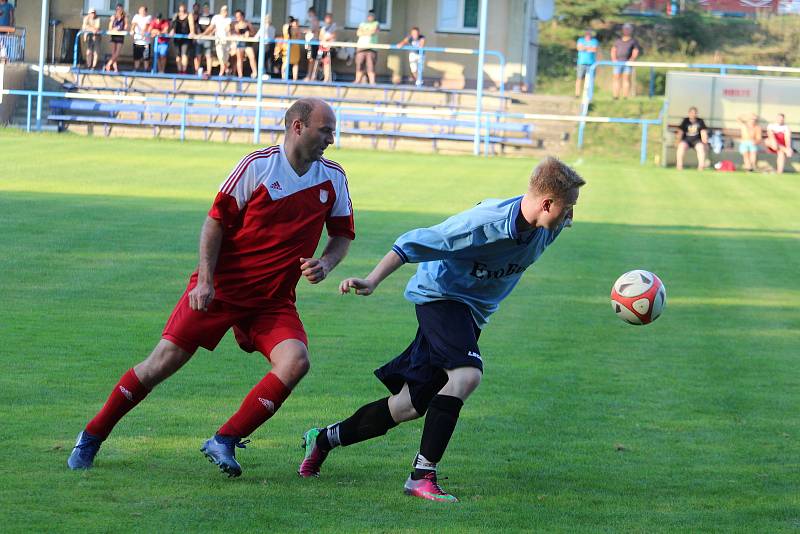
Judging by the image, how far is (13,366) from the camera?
25.9 ft

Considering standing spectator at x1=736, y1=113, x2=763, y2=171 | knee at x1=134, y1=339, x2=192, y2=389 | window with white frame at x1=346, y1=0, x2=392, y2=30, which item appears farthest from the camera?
window with white frame at x1=346, y1=0, x2=392, y2=30

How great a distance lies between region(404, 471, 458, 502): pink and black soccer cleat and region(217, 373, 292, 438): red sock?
69 cm

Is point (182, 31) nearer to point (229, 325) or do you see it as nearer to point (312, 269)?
point (229, 325)

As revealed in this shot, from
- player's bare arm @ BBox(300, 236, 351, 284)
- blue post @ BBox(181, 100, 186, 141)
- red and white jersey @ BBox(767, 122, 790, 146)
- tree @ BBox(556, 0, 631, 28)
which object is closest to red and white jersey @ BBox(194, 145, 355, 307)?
player's bare arm @ BBox(300, 236, 351, 284)

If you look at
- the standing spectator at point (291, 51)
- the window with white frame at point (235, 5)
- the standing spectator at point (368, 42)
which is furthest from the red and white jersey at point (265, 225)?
the window with white frame at point (235, 5)

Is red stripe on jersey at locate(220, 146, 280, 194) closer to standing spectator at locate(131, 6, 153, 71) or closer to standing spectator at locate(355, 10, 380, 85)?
standing spectator at locate(355, 10, 380, 85)

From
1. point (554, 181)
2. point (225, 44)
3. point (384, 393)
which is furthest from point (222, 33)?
point (554, 181)

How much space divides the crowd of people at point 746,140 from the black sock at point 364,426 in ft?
87.9

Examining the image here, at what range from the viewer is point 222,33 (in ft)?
124

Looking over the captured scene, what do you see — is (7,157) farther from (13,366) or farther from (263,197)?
(263,197)

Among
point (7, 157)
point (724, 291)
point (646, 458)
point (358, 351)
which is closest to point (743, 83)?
point (7, 157)

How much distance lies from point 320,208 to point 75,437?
174 centimetres

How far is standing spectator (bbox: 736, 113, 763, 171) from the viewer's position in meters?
32.2

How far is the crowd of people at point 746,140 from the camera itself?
105 ft
